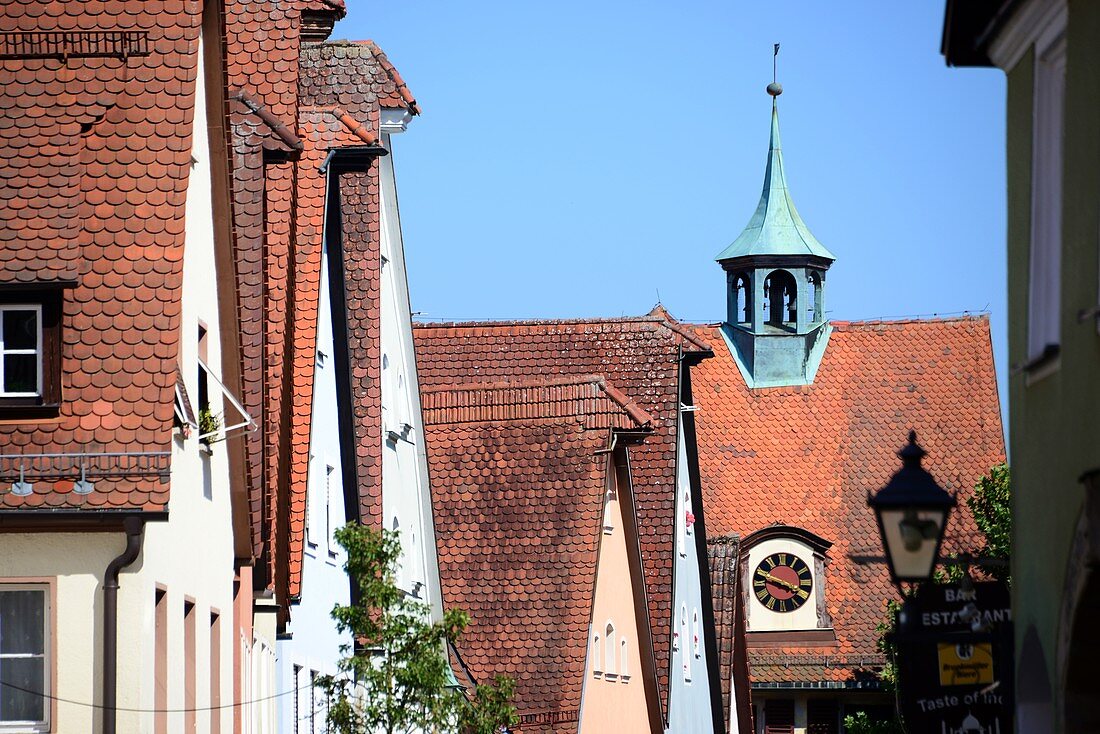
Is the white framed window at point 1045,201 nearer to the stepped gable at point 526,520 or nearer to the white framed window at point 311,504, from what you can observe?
the white framed window at point 311,504

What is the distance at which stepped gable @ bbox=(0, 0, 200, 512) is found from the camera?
12250 mm

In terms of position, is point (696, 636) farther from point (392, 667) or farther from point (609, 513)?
point (392, 667)

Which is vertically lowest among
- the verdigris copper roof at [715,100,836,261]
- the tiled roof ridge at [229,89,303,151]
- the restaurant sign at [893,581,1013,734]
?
the restaurant sign at [893,581,1013,734]

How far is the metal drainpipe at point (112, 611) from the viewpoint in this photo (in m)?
11.9

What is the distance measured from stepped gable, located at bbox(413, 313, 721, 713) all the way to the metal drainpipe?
764 inches

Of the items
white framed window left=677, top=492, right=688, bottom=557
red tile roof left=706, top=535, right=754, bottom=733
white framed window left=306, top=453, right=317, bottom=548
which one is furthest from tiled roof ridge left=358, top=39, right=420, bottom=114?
red tile roof left=706, top=535, right=754, bottom=733

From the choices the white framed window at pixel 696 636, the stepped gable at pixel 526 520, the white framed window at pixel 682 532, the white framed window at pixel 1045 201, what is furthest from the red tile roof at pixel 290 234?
the white framed window at pixel 696 636

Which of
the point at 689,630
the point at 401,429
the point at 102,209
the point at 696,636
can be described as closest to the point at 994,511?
the point at 689,630

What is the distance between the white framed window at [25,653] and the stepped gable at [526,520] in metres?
13.6

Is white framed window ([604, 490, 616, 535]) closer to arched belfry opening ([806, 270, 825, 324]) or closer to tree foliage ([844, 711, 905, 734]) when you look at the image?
tree foliage ([844, 711, 905, 734])

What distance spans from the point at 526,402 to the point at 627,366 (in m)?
4.87

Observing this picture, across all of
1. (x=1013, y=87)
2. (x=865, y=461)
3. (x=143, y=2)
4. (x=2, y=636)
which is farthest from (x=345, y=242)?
(x=865, y=461)

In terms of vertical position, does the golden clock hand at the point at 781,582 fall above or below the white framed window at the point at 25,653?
below

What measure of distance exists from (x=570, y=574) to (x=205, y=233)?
12.4 m
